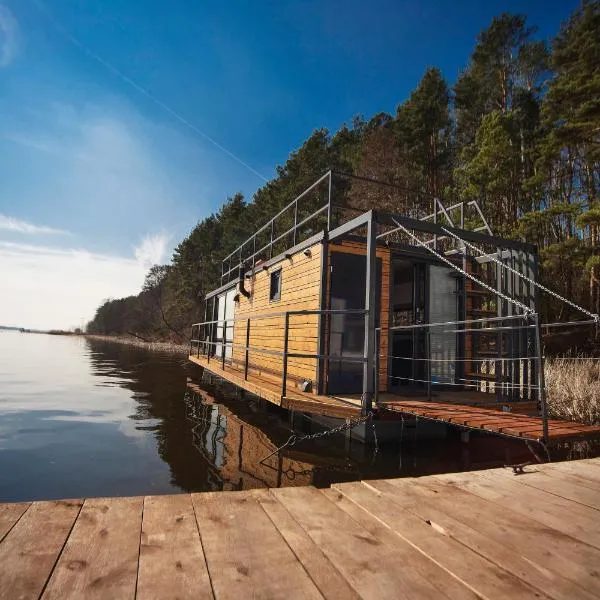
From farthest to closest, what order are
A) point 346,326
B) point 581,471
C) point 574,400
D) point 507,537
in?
1. point 574,400
2. point 346,326
3. point 581,471
4. point 507,537

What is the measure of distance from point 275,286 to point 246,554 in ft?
26.4

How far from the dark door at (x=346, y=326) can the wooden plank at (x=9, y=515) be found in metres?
5.35

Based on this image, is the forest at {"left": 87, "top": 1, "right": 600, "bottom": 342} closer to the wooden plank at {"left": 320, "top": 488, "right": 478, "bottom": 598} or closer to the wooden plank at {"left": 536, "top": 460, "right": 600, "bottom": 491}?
the wooden plank at {"left": 536, "top": 460, "right": 600, "bottom": 491}

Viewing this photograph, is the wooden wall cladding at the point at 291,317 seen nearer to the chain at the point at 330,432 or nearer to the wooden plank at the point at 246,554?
the chain at the point at 330,432

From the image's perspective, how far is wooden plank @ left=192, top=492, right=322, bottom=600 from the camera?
A: 137 cm

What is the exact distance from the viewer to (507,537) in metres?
1.82

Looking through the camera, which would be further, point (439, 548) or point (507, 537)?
point (507, 537)

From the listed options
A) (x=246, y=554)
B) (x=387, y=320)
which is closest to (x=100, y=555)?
(x=246, y=554)

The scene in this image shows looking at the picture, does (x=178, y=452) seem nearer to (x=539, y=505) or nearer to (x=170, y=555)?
(x=170, y=555)

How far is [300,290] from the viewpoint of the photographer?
7.91 m

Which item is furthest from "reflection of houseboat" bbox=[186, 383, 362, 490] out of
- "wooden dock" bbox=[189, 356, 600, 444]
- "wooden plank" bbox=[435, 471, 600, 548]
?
"wooden plank" bbox=[435, 471, 600, 548]

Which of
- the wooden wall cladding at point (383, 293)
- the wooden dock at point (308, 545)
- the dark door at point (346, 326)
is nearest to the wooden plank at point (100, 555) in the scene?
the wooden dock at point (308, 545)

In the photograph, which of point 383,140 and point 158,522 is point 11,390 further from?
point 383,140

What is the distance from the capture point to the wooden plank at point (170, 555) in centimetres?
136
